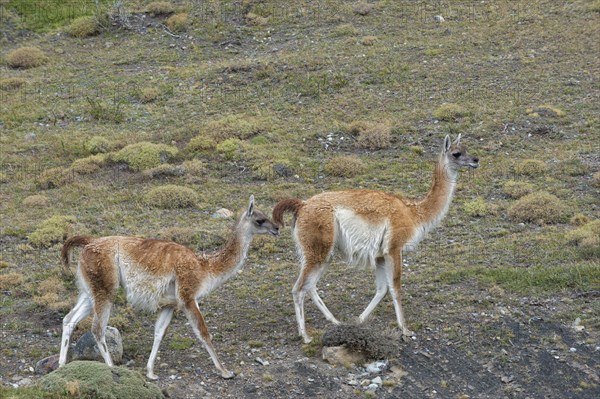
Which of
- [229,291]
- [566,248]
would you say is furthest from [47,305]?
[566,248]

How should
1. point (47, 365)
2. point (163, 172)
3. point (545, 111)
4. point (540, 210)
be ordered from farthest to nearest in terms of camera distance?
1. point (545, 111)
2. point (163, 172)
3. point (540, 210)
4. point (47, 365)

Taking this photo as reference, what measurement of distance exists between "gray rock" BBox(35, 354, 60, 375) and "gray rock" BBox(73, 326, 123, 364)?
0.28 meters

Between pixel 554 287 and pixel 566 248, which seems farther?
pixel 566 248

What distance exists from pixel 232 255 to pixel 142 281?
4.23 ft

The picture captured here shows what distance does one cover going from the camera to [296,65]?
28328 mm

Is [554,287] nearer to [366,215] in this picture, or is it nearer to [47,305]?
[366,215]

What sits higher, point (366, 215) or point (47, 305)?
point (366, 215)

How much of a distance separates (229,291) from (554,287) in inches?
200

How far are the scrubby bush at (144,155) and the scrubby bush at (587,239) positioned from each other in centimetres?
1048

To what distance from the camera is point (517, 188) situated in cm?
1881

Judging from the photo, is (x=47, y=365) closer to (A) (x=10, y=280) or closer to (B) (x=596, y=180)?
(A) (x=10, y=280)

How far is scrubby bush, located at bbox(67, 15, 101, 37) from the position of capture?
109 feet

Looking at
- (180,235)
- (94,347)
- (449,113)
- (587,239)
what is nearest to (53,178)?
(180,235)

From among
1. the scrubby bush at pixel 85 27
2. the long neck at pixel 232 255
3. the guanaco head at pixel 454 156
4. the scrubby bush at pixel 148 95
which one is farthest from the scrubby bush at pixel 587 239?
the scrubby bush at pixel 85 27
